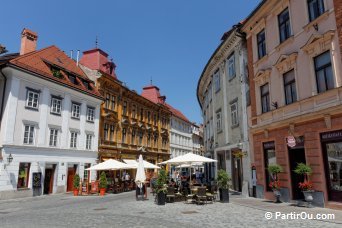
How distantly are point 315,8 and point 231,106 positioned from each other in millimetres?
9943

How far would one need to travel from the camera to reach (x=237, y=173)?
22469 millimetres

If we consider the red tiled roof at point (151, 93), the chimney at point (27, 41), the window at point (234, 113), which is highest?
the red tiled roof at point (151, 93)

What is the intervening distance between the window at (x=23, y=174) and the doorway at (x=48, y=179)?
206 cm

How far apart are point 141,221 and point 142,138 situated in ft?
107

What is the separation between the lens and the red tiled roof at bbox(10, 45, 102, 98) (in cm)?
2488

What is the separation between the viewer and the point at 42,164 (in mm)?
25094

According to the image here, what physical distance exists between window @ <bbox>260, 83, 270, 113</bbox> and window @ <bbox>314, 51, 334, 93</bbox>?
4.27m

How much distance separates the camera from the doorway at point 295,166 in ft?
49.0

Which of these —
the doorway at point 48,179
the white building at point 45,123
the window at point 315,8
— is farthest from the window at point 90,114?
the window at point 315,8

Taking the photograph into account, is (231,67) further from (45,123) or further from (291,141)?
(45,123)

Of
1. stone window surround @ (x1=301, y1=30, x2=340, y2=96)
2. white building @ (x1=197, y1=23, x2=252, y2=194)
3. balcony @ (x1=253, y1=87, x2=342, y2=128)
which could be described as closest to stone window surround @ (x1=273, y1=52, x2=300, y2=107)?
balcony @ (x1=253, y1=87, x2=342, y2=128)

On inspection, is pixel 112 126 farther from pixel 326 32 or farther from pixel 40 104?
pixel 326 32

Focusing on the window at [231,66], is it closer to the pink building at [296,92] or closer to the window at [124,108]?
the pink building at [296,92]

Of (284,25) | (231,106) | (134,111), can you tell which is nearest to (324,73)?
(284,25)
